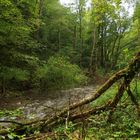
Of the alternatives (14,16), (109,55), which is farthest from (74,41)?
(14,16)

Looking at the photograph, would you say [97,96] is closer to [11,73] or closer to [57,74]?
[11,73]

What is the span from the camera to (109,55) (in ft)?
159

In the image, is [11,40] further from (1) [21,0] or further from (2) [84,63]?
(2) [84,63]

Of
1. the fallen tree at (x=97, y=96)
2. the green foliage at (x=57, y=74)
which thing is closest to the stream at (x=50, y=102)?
the green foliage at (x=57, y=74)

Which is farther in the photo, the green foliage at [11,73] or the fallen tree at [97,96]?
the green foliage at [11,73]

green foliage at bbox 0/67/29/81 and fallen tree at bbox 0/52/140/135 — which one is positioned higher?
green foliage at bbox 0/67/29/81

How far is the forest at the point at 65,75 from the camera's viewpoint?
21.4ft

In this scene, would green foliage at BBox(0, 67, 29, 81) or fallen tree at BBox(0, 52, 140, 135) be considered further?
green foliage at BBox(0, 67, 29, 81)

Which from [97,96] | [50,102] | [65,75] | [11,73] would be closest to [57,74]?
[65,75]

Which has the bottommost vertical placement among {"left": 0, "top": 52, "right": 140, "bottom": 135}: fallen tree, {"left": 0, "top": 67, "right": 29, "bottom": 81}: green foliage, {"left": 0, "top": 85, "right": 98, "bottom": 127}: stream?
{"left": 0, "top": 85, "right": 98, "bottom": 127}: stream

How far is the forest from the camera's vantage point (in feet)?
21.4

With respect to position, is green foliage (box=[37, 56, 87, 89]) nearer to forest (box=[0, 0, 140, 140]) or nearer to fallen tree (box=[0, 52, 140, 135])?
forest (box=[0, 0, 140, 140])

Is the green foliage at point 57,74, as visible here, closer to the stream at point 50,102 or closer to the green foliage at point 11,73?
the stream at point 50,102

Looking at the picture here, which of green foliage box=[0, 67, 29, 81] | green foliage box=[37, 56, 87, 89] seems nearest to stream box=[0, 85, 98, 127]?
green foliage box=[37, 56, 87, 89]
